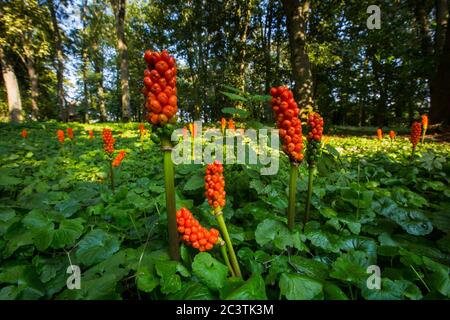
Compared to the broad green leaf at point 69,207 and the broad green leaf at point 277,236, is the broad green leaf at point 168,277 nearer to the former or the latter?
the broad green leaf at point 277,236

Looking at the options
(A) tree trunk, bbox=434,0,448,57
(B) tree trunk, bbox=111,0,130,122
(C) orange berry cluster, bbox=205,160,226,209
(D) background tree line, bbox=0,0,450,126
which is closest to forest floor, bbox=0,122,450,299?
(C) orange berry cluster, bbox=205,160,226,209

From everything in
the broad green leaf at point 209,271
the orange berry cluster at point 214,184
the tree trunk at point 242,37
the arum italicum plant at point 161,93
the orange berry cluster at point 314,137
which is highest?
the tree trunk at point 242,37

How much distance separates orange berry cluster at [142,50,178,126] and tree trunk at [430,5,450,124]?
1177 centimetres

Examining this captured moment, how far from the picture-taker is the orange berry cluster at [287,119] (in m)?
1.31

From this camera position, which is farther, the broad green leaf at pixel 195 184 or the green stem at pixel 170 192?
the broad green leaf at pixel 195 184

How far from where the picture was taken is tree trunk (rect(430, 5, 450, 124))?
9.23 m

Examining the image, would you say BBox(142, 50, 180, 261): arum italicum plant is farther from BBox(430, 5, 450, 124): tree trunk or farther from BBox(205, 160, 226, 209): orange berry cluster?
BBox(430, 5, 450, 124): tree trunk

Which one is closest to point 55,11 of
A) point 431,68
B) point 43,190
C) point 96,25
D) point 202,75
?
point 96,25

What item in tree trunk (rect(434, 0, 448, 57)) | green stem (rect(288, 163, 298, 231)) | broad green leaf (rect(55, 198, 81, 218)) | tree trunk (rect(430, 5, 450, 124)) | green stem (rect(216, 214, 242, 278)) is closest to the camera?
green stem (rect(216, 214, 242, 278))

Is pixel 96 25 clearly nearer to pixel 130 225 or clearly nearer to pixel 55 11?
pixel 55 11

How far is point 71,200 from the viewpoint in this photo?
2109 millimetres

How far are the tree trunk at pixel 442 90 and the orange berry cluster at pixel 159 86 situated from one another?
38.6 ft

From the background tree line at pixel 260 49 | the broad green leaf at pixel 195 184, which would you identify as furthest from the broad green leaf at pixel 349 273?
the background tree line at pixel 260 49
